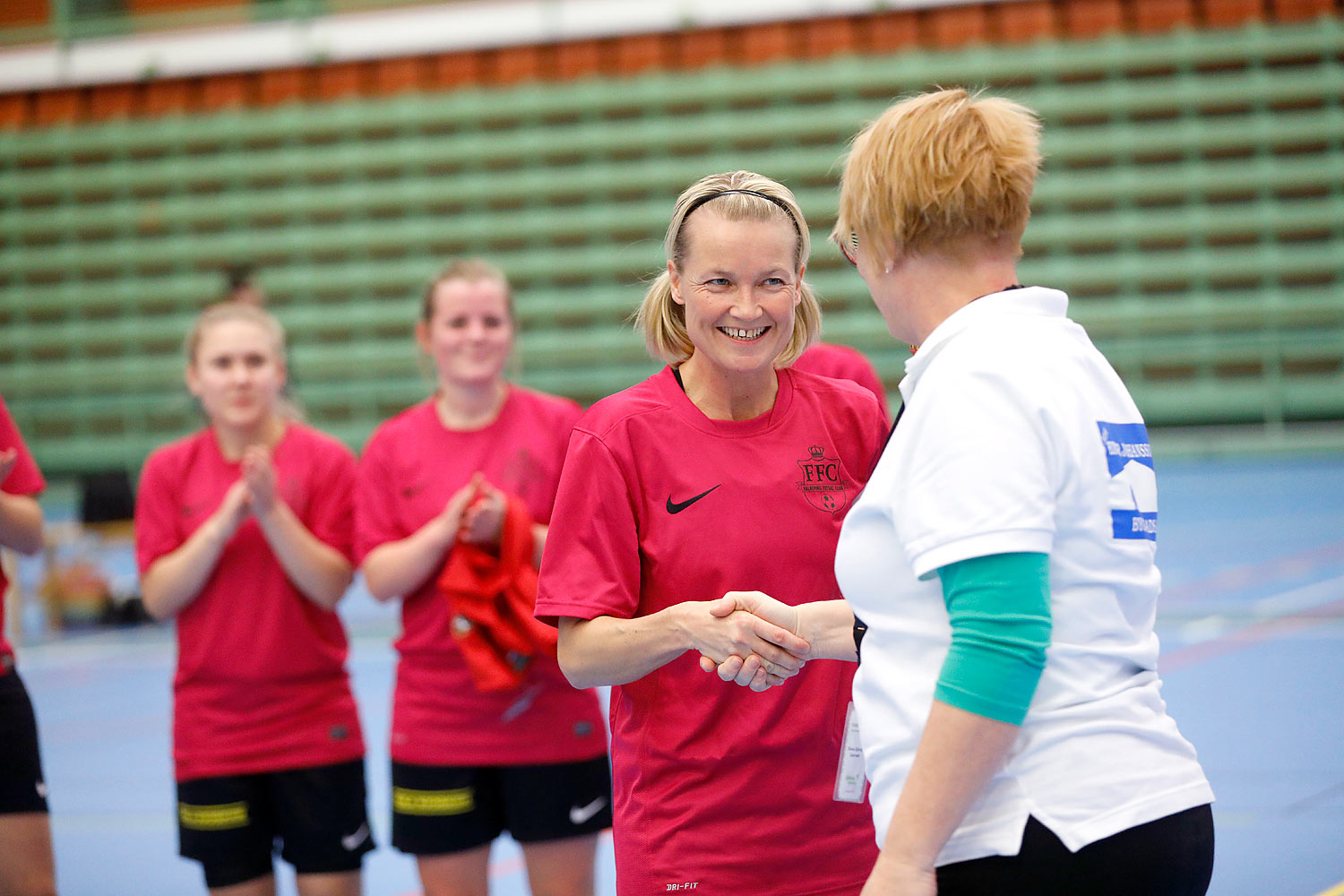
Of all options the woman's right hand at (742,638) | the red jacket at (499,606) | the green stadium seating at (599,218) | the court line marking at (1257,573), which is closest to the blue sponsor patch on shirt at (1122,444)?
the woman's right hand at (742,638)

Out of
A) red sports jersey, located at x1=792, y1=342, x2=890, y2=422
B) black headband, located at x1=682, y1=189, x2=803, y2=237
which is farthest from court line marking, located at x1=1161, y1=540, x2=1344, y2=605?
black headband, located at x1=682, y1=189, x2=803, y2=237

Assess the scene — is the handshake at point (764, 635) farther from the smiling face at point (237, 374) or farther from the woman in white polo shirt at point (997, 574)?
the smiling face at point (237, 374)

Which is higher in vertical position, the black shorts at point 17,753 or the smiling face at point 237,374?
the smiling face at point 237,374

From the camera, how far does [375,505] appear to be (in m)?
2.59

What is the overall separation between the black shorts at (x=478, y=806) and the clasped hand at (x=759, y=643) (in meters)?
1.06

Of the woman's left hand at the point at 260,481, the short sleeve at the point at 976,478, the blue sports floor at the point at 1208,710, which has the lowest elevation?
→ the blue sports floor at the point at 1208,710

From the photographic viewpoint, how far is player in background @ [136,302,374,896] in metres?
2.55

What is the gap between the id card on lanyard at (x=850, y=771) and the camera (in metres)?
1.59

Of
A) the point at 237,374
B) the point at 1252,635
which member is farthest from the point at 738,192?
the point at 1252,635

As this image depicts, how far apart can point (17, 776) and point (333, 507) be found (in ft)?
2.62

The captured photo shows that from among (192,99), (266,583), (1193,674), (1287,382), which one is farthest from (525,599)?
(192,99)

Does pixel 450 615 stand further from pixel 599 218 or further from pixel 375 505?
pixel 599 218

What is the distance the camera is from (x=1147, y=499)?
124cm

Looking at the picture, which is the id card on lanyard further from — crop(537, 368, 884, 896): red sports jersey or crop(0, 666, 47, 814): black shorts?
crop(0, 666, 47, 814): black shorts
